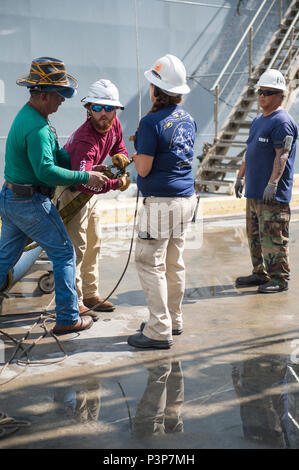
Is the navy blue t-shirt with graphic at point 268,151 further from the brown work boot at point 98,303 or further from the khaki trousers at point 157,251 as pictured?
the brown work boot at point 98,303

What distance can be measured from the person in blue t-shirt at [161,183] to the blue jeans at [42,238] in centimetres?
58

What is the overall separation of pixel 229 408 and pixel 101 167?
7.64 ft

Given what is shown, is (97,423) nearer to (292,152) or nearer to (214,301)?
(214,301)

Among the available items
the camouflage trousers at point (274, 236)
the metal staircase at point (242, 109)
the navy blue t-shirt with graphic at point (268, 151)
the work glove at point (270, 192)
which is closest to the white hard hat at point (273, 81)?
the navy blue t-shirt with graphic at point (268, 151)

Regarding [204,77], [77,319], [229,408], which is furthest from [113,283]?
[204,77]

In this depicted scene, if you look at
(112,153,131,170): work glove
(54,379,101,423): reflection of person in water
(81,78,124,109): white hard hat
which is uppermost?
(81,78,124,109): white hard hat

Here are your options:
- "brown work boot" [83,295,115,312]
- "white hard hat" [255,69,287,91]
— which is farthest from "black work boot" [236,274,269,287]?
"white hard hat" [255,69,287,91]

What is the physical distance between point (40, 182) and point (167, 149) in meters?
1.02

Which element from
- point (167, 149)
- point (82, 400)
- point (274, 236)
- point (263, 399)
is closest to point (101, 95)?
point (167, 149)

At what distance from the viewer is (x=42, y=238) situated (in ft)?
15.6

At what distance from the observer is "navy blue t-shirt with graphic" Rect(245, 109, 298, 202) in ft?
19.7

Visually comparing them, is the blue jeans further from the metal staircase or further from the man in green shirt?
the metal staircase

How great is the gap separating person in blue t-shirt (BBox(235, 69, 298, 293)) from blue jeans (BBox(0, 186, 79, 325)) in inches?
87.1

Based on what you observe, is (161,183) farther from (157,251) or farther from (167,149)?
(157,251)
